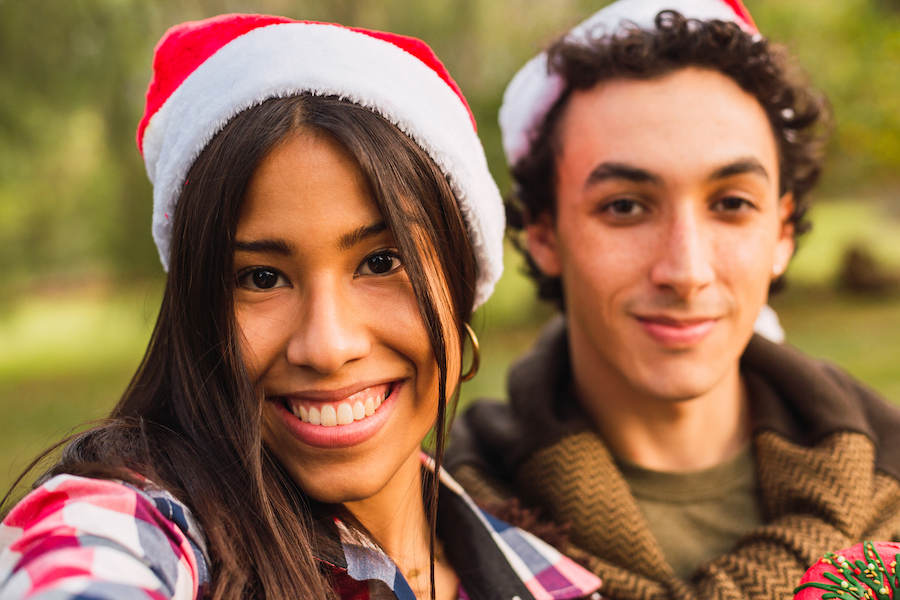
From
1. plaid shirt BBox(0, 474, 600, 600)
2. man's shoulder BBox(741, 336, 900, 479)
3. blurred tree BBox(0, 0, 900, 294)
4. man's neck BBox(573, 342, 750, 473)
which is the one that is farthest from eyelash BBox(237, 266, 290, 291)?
blurred tree BBox(0, 0, 900, 294)

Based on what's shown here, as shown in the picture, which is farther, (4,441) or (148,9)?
(4,441)

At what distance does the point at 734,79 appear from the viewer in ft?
6.60

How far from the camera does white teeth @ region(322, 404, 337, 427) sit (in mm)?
1333

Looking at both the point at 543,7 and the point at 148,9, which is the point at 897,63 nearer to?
the point at 543,7

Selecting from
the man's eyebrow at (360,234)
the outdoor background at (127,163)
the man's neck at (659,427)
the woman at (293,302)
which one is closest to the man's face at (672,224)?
the man's neck at (659,427)

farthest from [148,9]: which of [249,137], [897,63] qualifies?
[897,63]

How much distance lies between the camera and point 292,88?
1328 millimetres

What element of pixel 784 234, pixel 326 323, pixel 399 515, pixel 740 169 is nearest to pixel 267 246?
pixel 326 323

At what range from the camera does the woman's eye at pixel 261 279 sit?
132 centimetres

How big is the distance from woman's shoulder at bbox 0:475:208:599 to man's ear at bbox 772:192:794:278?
1810mm

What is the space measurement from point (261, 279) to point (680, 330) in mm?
1075

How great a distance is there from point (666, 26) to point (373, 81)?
105 centimetres

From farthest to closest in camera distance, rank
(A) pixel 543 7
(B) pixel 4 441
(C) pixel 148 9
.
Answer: (A) pixel 543 7 < (B) pixel 4 441 < (C) pixel 148 9

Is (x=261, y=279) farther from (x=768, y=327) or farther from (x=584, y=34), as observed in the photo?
(x=768, y=327)
